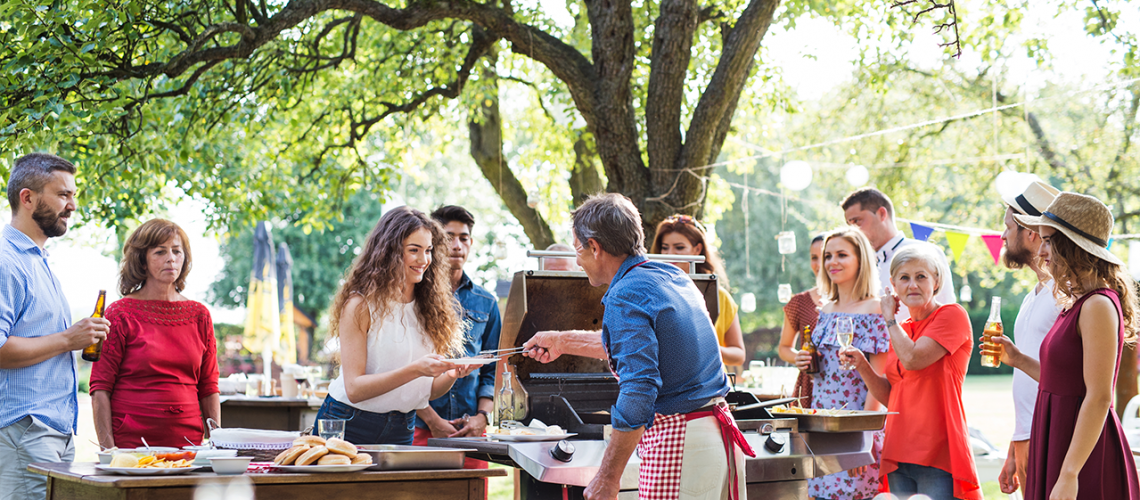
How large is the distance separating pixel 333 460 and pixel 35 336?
1485mm

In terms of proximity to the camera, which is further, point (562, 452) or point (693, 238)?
point (693, 238)

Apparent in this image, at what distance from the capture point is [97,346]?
3.10m

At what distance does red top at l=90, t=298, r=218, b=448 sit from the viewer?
3.24 m

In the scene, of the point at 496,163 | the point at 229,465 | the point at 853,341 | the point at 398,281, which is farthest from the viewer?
the point at 496,163

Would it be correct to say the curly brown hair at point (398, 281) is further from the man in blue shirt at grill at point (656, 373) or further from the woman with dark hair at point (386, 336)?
the man in blue shirt at grill at point (656, 373)

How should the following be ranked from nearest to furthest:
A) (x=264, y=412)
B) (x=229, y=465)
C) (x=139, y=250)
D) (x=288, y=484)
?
(x=229, y=465)
(x=288, y=484)
(x=139, y=250)
(x=264, y=412)

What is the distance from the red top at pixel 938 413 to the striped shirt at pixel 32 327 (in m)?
3.19

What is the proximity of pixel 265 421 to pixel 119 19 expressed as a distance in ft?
9.10

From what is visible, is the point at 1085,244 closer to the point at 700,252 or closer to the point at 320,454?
the point at 700,252

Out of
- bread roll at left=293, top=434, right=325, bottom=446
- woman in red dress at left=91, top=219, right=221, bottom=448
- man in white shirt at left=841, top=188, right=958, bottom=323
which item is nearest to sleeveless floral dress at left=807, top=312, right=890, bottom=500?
man in white shirt at left=841, top=188, right=958, bottom=323

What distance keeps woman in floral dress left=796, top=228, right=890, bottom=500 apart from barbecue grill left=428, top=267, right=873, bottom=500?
0.24m

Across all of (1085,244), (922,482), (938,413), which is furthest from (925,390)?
(1085,244)

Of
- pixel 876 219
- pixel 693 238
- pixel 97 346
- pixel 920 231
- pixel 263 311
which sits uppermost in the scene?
pixel 920 231

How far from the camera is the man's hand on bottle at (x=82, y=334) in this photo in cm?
298
